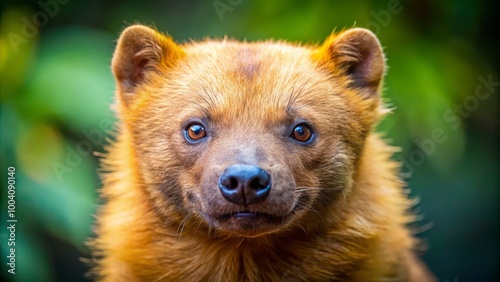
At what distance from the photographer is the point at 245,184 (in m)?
3.74

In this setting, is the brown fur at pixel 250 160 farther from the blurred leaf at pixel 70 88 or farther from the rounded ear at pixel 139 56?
the blurred leaf at pixel 70 88

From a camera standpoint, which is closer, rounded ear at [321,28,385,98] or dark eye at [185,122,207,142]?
dark eye at [185,122,207,142]

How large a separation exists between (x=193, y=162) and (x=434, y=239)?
13.6 feet

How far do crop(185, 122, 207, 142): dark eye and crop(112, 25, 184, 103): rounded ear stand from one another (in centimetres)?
57

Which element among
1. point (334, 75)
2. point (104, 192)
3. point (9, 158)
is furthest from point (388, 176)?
point (9, 158)

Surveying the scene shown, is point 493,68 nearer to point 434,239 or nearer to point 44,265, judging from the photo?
point 434,239

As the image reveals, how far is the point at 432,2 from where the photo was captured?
22.0 feet

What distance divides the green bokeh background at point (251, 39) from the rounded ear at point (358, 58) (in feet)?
5.58

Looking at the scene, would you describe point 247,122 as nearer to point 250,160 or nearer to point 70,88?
point 250,160

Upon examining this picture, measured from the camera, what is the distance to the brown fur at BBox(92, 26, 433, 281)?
4121 millimetres

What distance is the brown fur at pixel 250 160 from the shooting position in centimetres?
412

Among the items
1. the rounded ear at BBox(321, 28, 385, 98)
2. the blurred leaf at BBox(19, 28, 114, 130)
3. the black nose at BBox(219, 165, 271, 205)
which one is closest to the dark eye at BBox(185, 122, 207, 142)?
the black nose at BBox(219, 165, 271, 205)

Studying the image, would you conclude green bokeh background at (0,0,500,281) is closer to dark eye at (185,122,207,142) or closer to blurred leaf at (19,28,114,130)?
blurred leaf at (19,28,114,130)

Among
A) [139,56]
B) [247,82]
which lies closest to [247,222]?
[247,82]
